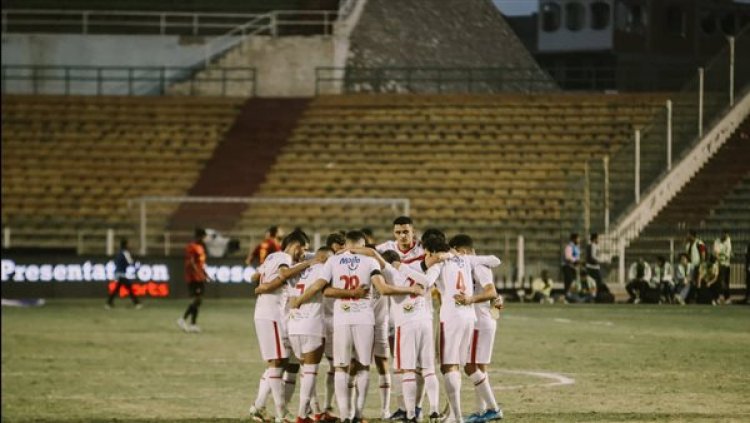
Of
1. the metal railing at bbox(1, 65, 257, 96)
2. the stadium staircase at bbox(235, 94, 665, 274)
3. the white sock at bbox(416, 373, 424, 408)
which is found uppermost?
the metal railing at bbox(1, 65, 257, 96)

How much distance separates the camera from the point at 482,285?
16641 millimetres

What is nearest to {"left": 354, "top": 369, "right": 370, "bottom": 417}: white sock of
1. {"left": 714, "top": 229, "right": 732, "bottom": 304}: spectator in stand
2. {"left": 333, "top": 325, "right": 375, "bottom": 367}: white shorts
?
{"left": 333, "top": 325, "right": 375, "bottom": 367}: white shorts

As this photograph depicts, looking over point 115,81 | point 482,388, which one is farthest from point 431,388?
point 115,81

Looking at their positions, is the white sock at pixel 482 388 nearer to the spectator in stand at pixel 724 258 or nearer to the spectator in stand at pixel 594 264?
the spectator in stand at pixel 724 258

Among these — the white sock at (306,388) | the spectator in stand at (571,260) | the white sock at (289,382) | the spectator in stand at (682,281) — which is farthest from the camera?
the spectator in stand at (571,260)

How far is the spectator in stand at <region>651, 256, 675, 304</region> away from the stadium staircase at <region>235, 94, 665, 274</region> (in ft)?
17.5

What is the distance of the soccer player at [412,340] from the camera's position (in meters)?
16.2

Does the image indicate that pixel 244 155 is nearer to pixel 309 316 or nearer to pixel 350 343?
pixel 309 316

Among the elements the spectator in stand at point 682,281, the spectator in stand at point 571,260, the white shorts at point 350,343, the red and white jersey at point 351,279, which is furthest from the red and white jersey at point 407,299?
the spectator in stand at point 571,260

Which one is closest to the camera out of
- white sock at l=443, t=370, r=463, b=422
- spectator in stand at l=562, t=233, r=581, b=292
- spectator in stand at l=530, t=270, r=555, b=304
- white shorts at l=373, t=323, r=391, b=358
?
white sock at l=443, t=370, r=463, b=422

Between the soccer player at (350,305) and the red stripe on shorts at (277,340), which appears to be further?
the red stripe on shorts at (277,340)

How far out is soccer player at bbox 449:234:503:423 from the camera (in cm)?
1650

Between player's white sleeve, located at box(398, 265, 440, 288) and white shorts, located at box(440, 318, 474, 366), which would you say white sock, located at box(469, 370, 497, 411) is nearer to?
white shorts, located at box(440, 318, 474, 366)

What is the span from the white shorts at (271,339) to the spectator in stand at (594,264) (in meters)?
24.1
